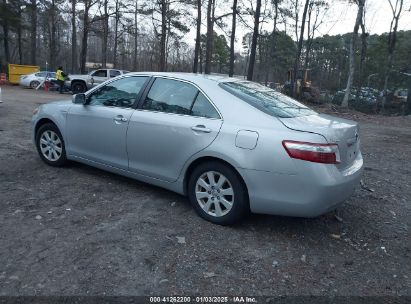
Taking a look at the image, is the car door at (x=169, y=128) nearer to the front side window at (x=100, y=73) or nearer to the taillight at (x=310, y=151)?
the taillight at (x=310, y=151)

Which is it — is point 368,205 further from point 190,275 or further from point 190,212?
point 190,275

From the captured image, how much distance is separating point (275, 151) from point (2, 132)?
22.6ft

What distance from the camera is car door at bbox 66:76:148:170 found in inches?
185

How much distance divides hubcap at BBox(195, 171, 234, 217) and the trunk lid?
876 millimetres

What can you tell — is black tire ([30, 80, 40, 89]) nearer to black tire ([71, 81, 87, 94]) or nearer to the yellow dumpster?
the yellow dumpster

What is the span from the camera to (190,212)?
4301 mm

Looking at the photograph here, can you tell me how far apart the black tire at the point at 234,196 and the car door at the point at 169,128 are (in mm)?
209

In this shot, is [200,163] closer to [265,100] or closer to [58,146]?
[265,100]

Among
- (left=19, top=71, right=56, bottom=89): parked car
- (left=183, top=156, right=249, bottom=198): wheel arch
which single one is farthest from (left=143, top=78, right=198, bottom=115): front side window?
(left=19, top=71, right=56, bottom=89): parked car

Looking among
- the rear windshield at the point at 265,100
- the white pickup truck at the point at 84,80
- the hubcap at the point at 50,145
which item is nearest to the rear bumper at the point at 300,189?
the rear windshield at the point at 265,100

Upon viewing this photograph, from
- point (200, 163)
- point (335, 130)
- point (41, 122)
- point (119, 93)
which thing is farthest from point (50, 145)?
point (335, 130)

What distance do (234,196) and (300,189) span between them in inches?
26.7

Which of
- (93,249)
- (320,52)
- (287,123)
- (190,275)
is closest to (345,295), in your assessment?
(190,275)

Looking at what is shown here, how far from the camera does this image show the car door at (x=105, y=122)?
15.4 feet
